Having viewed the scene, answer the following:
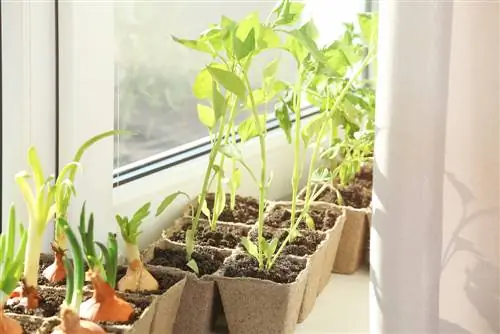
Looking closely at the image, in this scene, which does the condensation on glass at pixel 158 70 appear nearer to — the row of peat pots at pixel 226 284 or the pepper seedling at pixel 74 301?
the row of peat pots at pixel 226 284

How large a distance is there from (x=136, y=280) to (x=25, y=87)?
243mm

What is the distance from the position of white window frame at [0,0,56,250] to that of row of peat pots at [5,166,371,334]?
109mm

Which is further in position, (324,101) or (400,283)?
(324,101)

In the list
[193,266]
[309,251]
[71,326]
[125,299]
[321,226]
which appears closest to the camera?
[71,326]

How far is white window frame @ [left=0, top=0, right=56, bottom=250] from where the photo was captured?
3.15ft

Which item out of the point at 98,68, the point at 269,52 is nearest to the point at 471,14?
the point at 98,68

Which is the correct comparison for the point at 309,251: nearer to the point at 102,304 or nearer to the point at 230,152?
the point at 230,152

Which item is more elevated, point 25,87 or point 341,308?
point 25,87

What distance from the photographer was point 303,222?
120 cm

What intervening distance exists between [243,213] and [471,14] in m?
0.46

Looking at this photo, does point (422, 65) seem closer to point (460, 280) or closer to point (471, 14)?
point (471, 14)

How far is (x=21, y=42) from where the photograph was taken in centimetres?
96

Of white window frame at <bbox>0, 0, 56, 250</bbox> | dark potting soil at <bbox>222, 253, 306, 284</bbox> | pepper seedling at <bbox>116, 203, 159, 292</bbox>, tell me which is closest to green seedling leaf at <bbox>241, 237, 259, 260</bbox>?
dark potting soil at <bbox>222, 253, 306, 284</bbox>

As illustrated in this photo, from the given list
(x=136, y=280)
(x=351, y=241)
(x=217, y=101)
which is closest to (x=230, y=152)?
(x=217, y=101)
